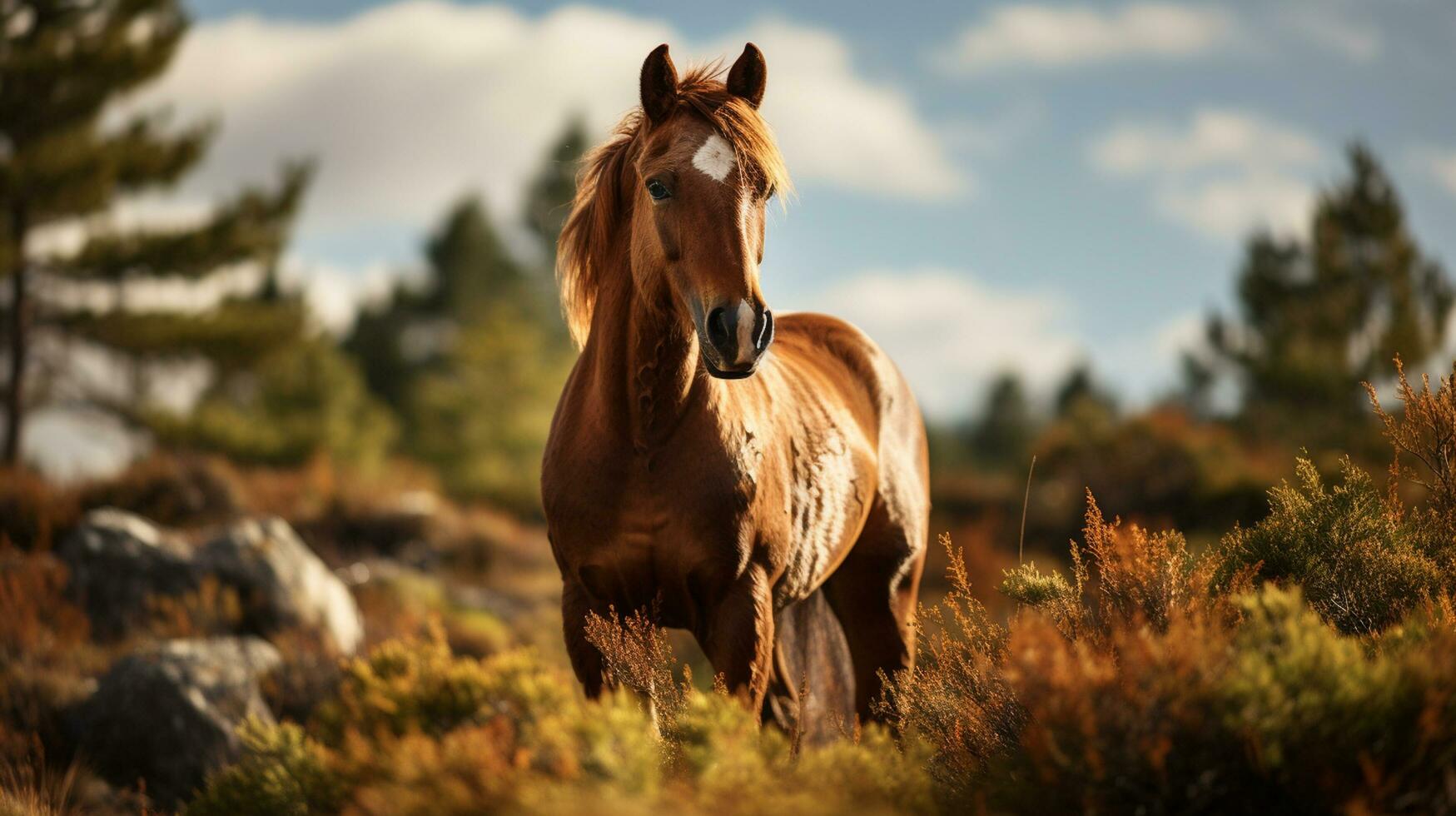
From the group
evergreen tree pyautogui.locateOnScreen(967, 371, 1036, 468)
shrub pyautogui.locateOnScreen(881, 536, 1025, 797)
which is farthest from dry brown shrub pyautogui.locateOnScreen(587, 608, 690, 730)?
evergreen tree pyautogui.locateOnScreen(967, 371, 1036, 468)

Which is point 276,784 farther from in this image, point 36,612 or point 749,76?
point 36,612

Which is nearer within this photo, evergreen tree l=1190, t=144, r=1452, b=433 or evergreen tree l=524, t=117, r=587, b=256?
evergreen tree l=1190, t=144, r=1452, b=433

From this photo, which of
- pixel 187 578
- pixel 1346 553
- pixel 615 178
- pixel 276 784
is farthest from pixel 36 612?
pixel 1346 553

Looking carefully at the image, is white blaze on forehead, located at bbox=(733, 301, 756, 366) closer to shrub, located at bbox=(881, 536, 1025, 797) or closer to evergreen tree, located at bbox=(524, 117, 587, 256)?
shrub, located at bbox=(881, 536, 1025, 797)

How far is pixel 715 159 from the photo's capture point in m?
3.10

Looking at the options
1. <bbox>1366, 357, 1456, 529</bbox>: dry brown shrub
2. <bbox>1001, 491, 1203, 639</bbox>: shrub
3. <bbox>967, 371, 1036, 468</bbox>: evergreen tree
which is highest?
<bbox>1366, 357, 1456, 529</bbox>: dry brown shrub

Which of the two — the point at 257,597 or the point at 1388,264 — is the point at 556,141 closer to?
the point at 1388,264

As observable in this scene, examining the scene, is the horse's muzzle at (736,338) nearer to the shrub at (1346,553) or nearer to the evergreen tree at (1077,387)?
the shrub at (1346,553)

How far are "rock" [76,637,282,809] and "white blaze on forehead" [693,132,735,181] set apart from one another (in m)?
4.19

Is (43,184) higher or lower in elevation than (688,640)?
higher

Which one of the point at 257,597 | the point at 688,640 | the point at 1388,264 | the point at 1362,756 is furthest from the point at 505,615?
the point at 1388,264

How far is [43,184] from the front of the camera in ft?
58.7

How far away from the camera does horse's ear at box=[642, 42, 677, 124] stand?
3.29 meters

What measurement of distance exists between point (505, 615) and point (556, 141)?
2914cm
